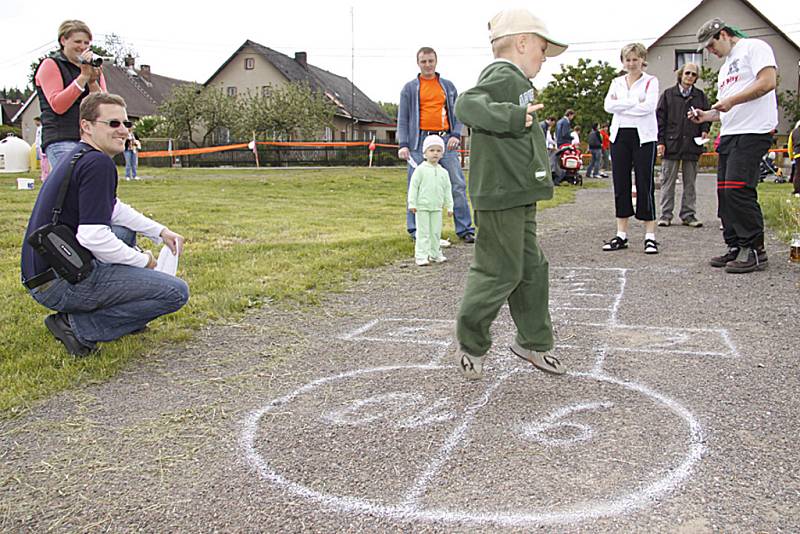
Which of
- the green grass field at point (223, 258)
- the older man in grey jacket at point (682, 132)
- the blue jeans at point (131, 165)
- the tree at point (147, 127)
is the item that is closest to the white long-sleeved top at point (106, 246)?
the green grass field at point (223, 258)

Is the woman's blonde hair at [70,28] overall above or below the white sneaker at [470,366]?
above

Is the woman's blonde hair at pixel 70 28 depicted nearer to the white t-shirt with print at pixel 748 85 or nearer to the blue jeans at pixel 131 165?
the white t-shirt with print at pixel 748 85

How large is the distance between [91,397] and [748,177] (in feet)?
16.9

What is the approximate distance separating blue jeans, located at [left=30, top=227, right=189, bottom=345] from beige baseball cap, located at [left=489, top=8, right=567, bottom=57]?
2.22 meters

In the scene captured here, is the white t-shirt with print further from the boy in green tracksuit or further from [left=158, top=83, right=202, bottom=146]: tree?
[left=158, top=83, right=202, bottom=146]: tree

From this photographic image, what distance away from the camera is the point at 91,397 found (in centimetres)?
334

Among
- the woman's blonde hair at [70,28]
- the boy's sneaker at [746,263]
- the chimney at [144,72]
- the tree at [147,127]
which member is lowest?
the boy's sneaker at [746,263]

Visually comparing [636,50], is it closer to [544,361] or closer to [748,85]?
[748,85]

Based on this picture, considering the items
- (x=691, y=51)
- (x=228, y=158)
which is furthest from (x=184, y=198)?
(x=691, y=51)

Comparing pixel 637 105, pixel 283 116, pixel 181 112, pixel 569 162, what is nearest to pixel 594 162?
pixel 569 162

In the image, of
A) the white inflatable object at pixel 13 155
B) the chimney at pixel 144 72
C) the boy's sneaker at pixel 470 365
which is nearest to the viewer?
the boy's sneaker at pixel 470 365

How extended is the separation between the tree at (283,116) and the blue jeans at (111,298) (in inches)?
1451

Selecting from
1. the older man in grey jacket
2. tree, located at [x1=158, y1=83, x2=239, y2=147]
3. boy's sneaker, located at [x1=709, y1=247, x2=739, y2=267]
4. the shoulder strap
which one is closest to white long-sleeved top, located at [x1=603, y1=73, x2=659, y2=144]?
boy's sneaker, located at [x1=709, y1=247, x2=739, y2=267]

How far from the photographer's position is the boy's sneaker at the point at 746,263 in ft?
19.2
